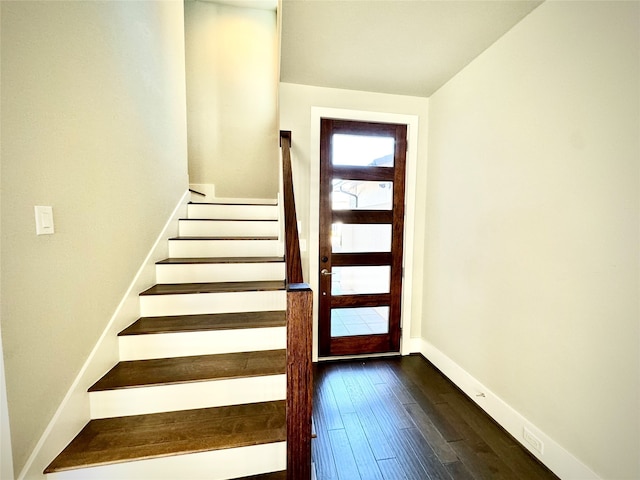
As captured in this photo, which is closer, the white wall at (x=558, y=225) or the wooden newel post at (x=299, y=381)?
the wooden newel post at (x=299, y=381)

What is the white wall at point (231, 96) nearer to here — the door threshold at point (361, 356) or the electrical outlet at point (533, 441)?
the door threshold at point (361, 356)

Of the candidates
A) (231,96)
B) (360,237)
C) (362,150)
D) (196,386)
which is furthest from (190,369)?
(231,96)

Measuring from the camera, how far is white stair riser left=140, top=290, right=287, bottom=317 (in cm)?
175

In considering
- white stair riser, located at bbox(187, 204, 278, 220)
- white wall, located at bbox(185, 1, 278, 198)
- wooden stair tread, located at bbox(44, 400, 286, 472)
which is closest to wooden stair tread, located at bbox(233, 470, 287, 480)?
wooden stair tread, located at bbox(44, 400, 286, 472)

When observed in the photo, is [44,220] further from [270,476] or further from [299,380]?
[270,476]

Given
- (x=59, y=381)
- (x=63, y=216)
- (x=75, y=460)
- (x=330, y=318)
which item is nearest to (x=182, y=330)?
(x=59, y=381)

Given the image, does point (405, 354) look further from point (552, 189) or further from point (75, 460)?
point (75, 460)

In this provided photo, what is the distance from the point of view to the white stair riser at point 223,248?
221 cm

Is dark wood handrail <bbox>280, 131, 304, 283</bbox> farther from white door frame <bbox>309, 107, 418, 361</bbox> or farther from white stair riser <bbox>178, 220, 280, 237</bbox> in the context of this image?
white stair riser <bbox>178, 220, 280, 237</bbox>

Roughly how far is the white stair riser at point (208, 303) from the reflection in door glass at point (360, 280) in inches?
31.7

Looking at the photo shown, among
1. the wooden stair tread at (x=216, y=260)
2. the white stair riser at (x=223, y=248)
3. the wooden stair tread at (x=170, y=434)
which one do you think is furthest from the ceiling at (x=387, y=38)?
the wooden stair tread at (x=170, y=434)

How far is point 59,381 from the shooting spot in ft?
3.71

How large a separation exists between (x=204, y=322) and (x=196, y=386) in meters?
0.40

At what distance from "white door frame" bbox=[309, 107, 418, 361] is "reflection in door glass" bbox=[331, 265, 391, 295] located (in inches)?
7.3
